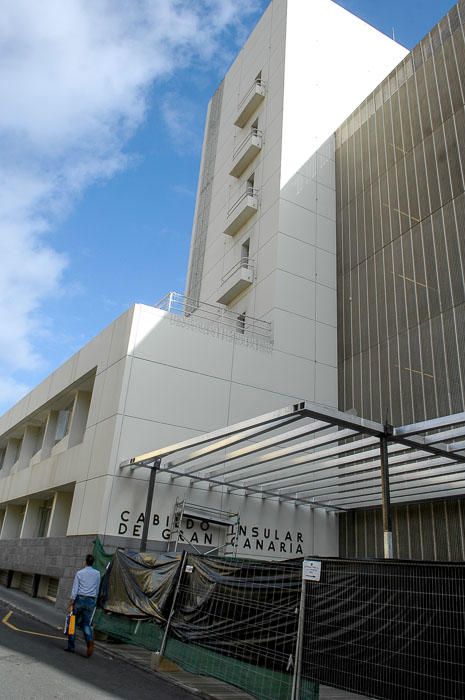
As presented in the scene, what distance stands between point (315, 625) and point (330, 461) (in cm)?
642

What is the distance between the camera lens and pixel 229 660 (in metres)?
7.10

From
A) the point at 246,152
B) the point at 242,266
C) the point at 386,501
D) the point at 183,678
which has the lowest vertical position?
the point at 183,678

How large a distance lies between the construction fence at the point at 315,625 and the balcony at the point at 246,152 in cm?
1786

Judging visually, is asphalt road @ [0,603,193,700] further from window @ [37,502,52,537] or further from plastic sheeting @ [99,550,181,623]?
window @ [37,502,52,537]

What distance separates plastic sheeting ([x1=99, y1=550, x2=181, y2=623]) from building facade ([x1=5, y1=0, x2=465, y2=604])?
2.60 meters

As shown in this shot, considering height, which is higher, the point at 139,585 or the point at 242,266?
the point at 242,266

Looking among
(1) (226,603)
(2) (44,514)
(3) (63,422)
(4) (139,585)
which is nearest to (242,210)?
(3) (63,422)

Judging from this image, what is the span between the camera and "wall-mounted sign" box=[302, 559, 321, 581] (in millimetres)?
6148

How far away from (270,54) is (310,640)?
24054mm

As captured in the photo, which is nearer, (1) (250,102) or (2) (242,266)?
(2) (242,266)

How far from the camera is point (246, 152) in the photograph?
2270 centimetres

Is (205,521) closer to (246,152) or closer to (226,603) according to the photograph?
(226,603)

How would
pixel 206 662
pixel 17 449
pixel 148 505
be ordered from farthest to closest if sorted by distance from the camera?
A: pixel 17 449 → pixel 148 505 → pixel 206 662

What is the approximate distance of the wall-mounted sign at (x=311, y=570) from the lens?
6.15 meters
